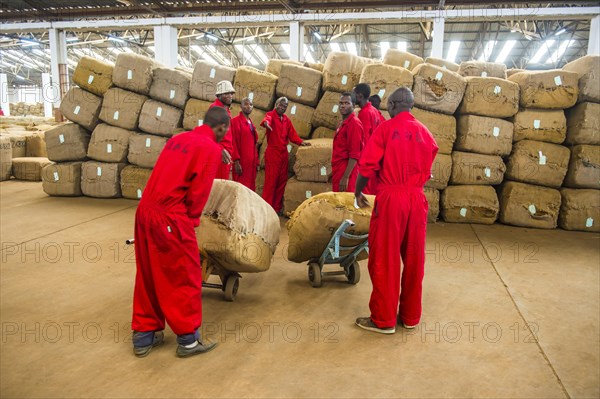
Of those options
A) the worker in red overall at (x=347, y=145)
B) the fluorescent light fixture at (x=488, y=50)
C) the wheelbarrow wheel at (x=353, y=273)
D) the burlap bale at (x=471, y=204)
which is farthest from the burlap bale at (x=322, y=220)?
the fluorescent light fixture at (x=488, y=50)

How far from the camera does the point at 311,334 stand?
11.7ft

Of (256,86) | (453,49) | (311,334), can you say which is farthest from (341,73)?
Result: (453,49)

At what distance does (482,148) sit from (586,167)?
1.44 m

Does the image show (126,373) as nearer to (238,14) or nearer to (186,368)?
(186,368)

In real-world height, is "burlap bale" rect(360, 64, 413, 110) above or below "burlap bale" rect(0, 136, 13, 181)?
above

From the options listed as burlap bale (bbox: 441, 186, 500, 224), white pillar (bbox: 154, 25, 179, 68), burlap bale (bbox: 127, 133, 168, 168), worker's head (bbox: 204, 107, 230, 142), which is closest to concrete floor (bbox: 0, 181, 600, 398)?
burlap bale (bbox: 441, 186, 500, 224)

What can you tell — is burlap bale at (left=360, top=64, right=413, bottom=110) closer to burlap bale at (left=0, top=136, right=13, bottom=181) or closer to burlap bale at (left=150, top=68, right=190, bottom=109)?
burlap bale at (left=150, top=68, right=190, bottom=109)

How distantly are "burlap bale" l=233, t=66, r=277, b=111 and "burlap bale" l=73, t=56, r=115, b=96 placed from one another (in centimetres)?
239

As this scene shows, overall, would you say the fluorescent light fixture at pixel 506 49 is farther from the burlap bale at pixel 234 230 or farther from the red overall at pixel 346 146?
the burlap bale at pixel 234 230

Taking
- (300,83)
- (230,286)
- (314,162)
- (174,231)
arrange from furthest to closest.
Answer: (300,83), (314,162), (230,286), (174,231)

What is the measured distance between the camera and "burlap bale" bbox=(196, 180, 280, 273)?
359cm

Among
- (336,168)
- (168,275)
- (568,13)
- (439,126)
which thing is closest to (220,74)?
(336,168)

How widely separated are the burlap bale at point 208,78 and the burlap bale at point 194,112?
11 centimetres

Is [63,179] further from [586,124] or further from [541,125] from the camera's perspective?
[586,124]
